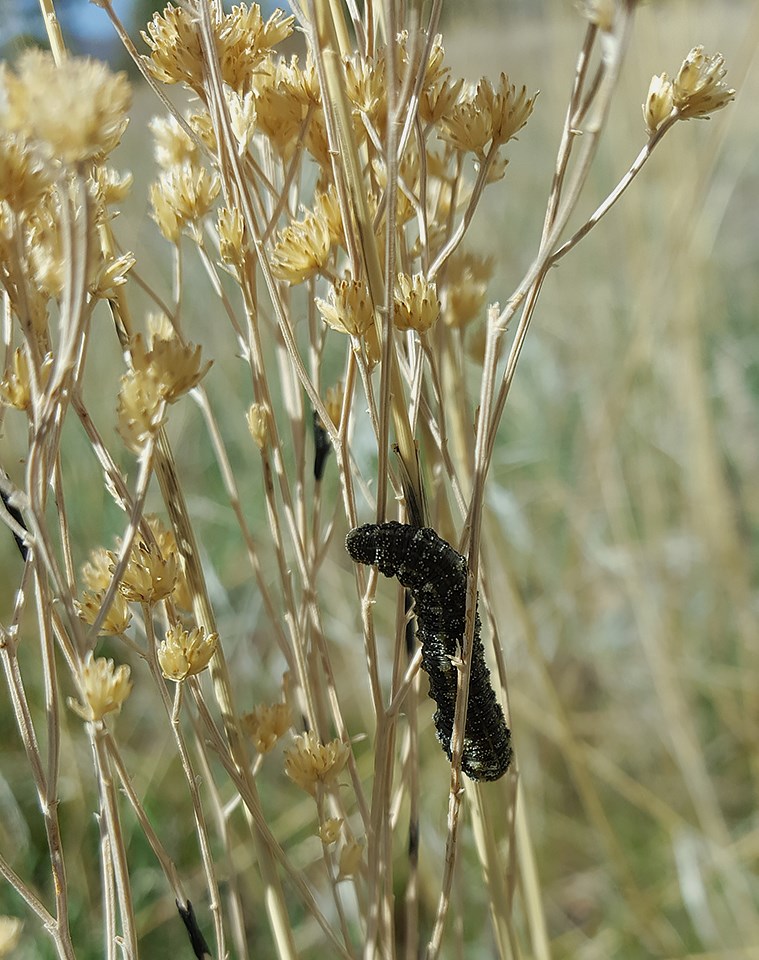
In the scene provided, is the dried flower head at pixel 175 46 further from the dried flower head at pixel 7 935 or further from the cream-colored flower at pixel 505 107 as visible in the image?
the dried flower head at pixel 7 935

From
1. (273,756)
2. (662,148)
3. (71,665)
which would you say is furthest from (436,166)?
(273,756)

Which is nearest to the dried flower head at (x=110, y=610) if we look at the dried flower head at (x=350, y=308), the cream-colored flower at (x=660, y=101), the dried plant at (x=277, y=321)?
the dried plant at (x=277, y=321)

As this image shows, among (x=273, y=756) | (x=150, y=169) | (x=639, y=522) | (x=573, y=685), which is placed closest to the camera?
(x=273, y=756)

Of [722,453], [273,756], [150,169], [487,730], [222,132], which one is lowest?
[487,730]

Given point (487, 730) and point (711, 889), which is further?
point (711, 889)

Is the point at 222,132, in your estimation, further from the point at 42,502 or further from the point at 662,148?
the point at 662,148

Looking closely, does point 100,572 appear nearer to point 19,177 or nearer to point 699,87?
point 19,177
